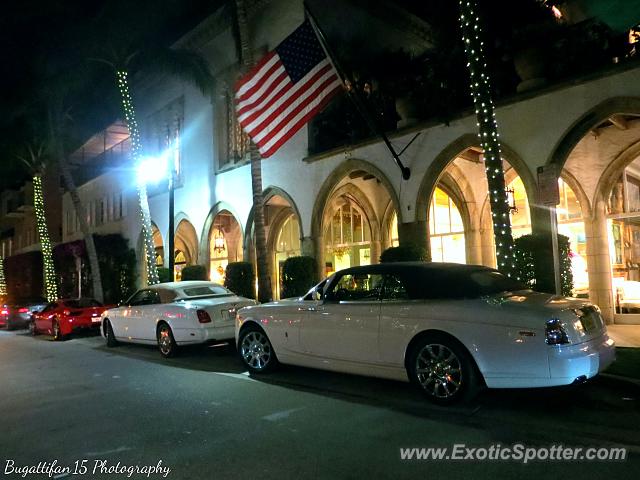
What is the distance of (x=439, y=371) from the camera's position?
6066mm

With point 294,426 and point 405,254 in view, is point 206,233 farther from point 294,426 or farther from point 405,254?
point 294,426

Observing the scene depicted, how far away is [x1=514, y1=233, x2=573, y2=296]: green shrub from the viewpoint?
10.5 meters

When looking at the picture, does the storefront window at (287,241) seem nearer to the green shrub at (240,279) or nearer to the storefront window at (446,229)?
the green shrub at (240,279)

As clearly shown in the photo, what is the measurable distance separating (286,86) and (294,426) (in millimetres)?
9639

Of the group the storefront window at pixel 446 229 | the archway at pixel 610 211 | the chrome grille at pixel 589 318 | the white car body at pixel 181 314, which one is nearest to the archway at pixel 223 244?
the storefront window at pixel 446 229

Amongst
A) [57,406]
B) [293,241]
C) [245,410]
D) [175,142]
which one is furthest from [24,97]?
[245,410]

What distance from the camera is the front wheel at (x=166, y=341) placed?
34.3 feet

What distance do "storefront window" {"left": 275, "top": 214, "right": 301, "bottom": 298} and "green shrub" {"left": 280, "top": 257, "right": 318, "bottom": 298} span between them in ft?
16.3

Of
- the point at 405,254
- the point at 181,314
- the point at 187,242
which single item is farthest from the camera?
the point at 187,242

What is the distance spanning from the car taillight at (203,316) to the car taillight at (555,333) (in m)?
6.28

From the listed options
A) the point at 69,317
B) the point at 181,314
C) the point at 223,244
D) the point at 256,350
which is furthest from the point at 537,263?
the point at 223,244

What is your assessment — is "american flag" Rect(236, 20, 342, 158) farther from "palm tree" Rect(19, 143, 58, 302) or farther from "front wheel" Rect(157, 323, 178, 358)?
"palm tree" Rect(19, 143, 58, 302)

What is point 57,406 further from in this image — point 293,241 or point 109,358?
point 293,241

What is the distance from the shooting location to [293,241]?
20.7m
